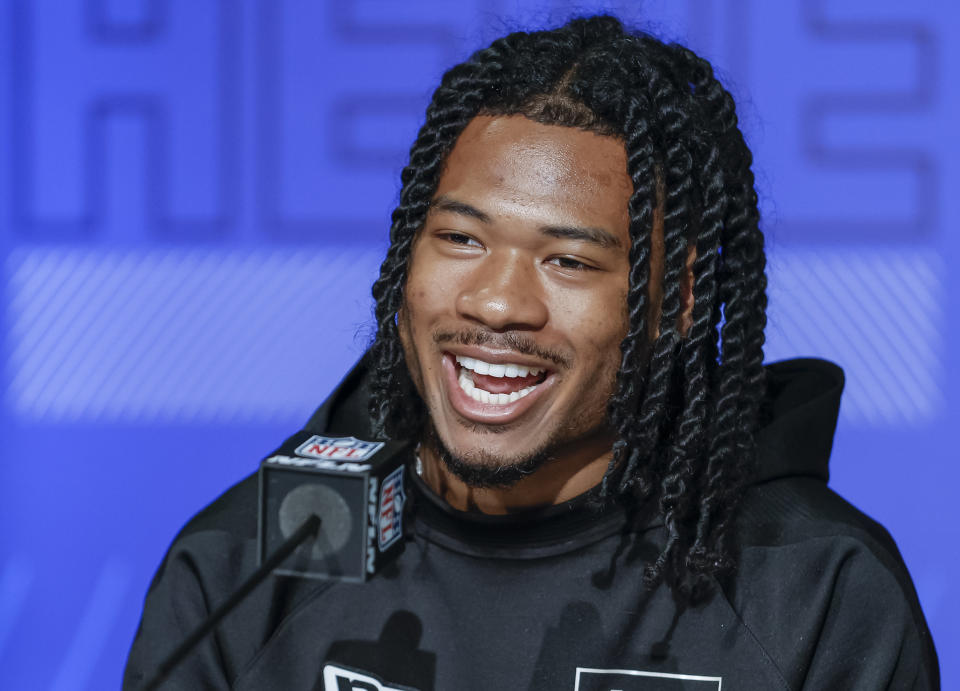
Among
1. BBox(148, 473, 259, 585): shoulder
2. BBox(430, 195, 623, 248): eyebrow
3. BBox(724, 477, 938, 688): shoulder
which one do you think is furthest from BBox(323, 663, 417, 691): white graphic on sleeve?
BBox(430, 195, 623, 248): eyebrow

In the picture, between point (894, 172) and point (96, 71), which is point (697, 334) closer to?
point (894, 172)

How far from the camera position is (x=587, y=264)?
1.25m

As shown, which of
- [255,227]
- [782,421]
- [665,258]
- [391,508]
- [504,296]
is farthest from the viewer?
[255,227]

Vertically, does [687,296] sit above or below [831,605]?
above

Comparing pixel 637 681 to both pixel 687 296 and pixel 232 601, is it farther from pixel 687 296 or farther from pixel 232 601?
pixel 232 601

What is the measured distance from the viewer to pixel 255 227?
2.19 m

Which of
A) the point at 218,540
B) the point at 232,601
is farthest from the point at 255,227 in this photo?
the point at 232,601

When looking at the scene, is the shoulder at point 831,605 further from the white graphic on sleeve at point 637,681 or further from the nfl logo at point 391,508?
the nfl logo at point 391,508

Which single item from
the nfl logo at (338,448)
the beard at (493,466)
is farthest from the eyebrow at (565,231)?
the nfl logo at (338,448)

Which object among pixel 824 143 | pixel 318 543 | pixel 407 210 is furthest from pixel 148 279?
pixel 318 543

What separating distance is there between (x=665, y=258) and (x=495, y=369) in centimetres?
25

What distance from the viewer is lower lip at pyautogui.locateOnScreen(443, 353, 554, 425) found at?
124cm

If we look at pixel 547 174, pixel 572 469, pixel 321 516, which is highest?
pixel 547 174

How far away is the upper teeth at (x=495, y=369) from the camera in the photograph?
4.05 feet
